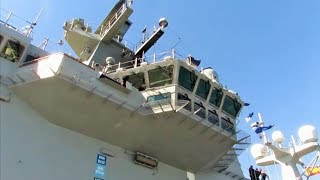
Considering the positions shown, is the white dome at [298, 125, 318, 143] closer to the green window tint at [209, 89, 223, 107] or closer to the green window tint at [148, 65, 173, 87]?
the green window tint at [209, 89, 223, 107]

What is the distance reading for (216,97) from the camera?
19.9 metres

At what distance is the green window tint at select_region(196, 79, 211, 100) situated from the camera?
62.6 feet

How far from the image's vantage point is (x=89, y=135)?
17.1m

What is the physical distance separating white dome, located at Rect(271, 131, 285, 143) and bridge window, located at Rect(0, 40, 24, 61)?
53.5 ft

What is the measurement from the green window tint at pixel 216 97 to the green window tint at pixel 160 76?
2794 mm

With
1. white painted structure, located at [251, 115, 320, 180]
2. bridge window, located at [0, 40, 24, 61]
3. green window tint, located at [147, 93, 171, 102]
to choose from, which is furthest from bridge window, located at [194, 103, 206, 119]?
bridge window, located at [0, 40, 24, 61]

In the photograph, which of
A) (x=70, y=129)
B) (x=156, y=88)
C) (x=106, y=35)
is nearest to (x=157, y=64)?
(x=156, y=88)

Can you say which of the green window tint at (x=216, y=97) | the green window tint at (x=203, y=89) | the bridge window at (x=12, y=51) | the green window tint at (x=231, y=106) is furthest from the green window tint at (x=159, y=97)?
the bridge window at (x=12, y=51)

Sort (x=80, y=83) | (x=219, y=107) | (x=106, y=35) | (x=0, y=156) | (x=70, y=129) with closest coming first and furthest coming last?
(x=0, y=156) → (x=80, y=83) → (x=70, y=129) → (x=219, y=107) → (x=106, y=35)

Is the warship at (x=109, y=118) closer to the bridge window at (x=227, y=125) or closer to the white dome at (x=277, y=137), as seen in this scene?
the bridge window at (x=227, y=125)

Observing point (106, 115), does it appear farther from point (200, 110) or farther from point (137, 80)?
point (200, 110)

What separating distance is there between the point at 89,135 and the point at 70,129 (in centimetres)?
99

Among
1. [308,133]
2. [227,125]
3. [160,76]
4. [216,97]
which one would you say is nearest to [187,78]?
[160,76]

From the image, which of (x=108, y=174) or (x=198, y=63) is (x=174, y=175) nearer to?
(x=108, y=174)
